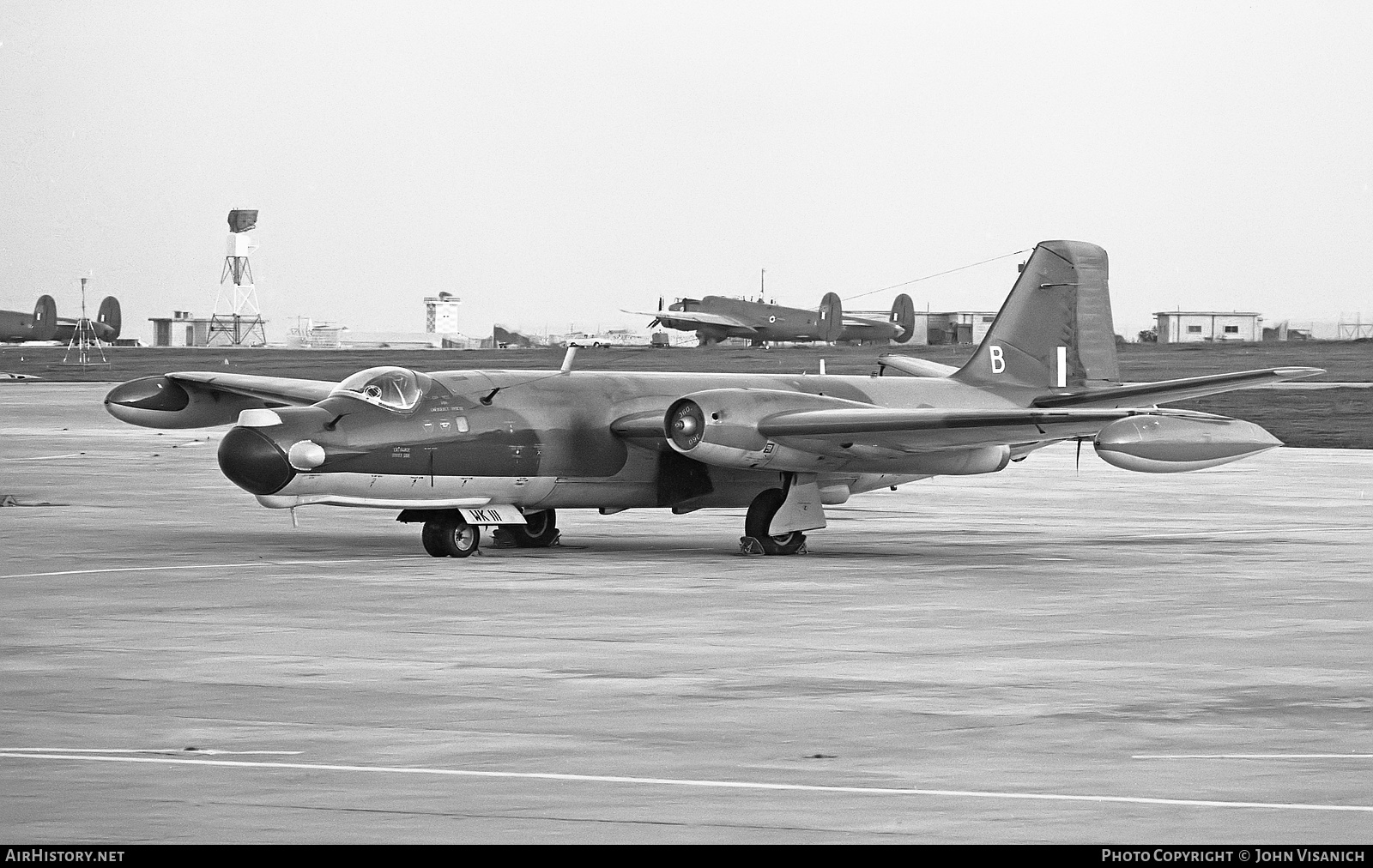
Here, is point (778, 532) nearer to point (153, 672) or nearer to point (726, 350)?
point (153, 672)

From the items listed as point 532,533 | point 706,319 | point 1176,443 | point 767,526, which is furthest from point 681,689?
point 706,319

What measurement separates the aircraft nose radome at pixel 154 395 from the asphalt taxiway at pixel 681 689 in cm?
186

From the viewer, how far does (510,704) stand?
1229 centimetres

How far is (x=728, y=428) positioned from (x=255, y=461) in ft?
19.4

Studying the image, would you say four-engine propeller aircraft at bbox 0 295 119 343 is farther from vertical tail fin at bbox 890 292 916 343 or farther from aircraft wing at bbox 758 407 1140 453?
aircraft wing at bbox 758 407 1140 453

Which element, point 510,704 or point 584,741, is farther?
point 510,704

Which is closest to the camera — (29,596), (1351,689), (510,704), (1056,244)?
(510,704)

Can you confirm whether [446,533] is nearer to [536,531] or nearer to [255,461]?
[536,531]

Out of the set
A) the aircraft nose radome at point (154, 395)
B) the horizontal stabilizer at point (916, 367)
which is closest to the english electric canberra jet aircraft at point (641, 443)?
the aircraft nose radome at point (154, 395)

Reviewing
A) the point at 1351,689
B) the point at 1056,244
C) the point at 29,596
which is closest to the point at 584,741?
the point at 1351,689

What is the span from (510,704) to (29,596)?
8245 mm

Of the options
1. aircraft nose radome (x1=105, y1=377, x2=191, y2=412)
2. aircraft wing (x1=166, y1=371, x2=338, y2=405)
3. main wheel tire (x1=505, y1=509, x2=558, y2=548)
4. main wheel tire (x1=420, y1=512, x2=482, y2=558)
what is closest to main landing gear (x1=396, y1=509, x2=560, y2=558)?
main wheel tire (x1=420, y1=512, x2=482, y2=558)

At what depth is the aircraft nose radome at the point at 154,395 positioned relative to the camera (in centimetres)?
2800

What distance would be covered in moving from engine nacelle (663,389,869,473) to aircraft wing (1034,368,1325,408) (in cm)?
510
